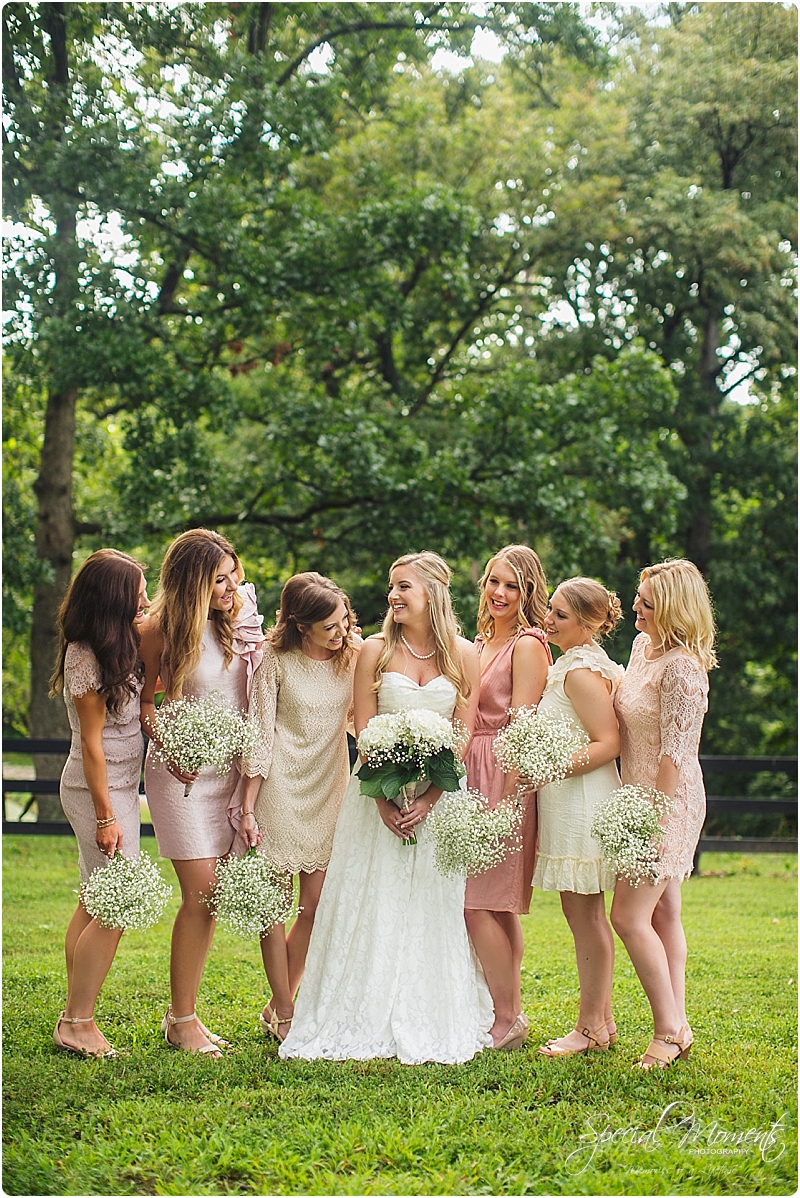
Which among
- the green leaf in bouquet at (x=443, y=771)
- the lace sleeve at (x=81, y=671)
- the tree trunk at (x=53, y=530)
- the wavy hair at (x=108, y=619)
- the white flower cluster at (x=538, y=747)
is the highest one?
the tree trunk at (x=53, y=530)

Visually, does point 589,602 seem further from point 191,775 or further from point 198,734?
point 191,775

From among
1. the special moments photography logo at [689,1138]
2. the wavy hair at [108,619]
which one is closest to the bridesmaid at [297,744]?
the wavy hair at [108,619]

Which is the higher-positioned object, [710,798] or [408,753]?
[408,753]

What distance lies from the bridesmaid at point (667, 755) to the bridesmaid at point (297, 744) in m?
1.45

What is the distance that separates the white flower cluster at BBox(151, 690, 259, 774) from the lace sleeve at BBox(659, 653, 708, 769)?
1.97 m

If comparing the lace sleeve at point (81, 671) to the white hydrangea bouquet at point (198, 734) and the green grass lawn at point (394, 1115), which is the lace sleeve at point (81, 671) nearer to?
the white hydrangea bouquet at point (198, 734)

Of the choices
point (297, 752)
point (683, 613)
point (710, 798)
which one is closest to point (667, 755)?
point (683, 613)

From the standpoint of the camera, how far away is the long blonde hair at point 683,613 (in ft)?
15.6

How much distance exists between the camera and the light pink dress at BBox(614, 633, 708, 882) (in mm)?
4652

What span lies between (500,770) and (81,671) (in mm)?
2113

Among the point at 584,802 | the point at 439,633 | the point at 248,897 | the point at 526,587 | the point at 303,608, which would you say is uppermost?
the point at 526,587

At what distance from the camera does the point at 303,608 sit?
4.95 metres

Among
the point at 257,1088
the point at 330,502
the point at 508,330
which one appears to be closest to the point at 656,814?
the point at 257,1088

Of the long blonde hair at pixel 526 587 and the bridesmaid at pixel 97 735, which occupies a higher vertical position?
the long blonde hair at pixel 526 587
